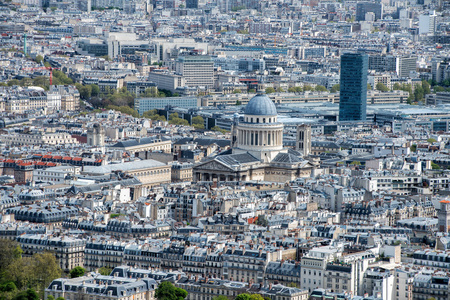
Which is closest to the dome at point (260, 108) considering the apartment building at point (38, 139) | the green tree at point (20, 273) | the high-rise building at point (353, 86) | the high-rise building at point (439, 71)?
the apartment building at point (38, 139)

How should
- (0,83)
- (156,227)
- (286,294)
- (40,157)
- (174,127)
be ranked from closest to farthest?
(286,294) → (156,227) → (40,157) → (174,127) → (0,83)

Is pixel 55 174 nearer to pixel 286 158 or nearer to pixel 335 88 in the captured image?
pixel 286 158

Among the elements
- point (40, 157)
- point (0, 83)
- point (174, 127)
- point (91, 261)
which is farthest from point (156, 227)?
point (0, 83)

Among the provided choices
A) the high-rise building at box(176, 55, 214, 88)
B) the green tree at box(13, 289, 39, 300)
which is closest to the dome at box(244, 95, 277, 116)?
the green tree at box(13, 289, 39, 300)

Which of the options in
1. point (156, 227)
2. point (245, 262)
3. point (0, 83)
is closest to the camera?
point (245, 262)

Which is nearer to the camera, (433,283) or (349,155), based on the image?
(433,283)

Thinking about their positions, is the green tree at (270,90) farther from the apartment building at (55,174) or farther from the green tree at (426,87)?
the apartment building at (55,174)

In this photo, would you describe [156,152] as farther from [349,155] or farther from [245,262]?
[245,262]

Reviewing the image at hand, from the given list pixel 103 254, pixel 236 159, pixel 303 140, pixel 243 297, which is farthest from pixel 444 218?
pixel 303 140

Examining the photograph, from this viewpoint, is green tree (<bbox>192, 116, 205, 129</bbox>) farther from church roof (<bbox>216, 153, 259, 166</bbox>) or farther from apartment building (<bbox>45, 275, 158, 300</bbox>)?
apartment building (<bbox>45, 275, 158, 300</bbox>)
